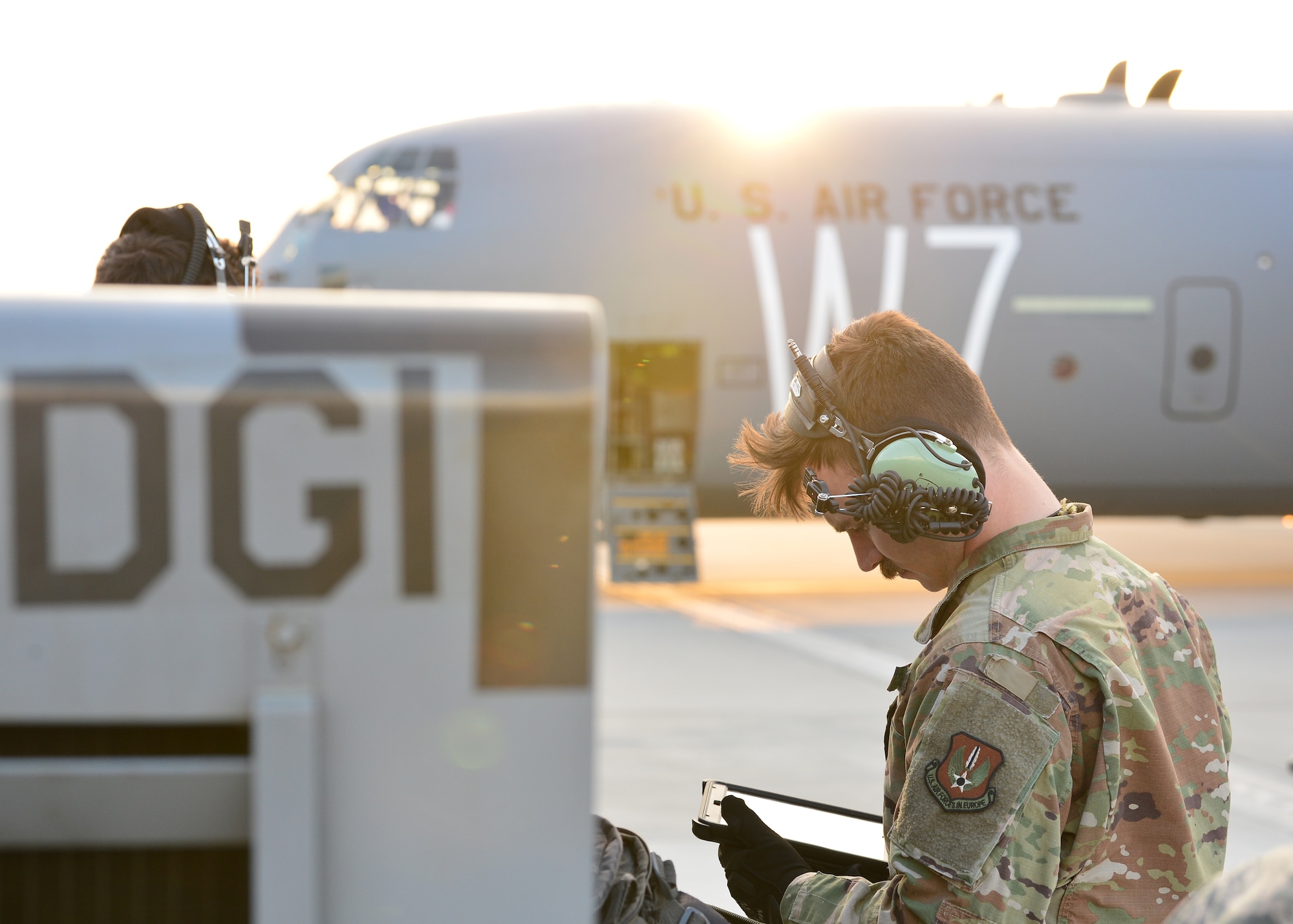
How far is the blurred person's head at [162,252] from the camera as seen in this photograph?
2.34 meters

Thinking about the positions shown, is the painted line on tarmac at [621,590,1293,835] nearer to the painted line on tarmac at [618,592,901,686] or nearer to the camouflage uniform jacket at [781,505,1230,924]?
the painted line on tarmac at [618,592,901,686]

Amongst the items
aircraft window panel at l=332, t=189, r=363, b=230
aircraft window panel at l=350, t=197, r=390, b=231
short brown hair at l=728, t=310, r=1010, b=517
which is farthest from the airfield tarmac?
aircraft window panel at l=332, t=189, r=363, b=230

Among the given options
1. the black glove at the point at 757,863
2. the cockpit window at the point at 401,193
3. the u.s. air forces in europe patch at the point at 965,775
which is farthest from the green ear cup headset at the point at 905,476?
the cockpit window at the point at 401,193

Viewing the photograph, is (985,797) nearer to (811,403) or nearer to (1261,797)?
(811,403)

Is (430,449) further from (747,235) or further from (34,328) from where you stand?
(747,235)

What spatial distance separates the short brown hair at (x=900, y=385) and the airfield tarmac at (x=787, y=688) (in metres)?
0.71

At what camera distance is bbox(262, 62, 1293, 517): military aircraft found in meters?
9.45

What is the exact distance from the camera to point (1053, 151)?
9.94 meters

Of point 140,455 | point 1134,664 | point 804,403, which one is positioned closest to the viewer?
point 140,455

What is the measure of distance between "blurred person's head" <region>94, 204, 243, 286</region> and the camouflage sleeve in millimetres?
1628

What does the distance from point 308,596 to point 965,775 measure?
108 cm

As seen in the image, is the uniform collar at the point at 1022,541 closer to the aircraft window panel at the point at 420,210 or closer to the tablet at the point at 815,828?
the tablet at the point at 815,828

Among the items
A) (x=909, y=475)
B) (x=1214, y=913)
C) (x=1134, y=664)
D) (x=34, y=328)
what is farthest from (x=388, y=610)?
(x=1134, y=664)

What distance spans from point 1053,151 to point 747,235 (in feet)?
8.88
